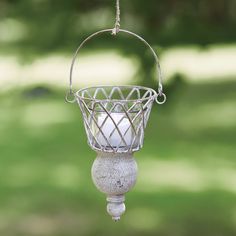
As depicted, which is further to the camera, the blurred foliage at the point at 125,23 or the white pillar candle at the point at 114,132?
the blurred foliage at the point at 125,23

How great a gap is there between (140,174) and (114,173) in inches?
176

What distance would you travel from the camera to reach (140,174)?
253 inches

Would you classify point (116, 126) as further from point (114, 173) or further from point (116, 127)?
point (114, 173)

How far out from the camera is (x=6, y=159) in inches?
274

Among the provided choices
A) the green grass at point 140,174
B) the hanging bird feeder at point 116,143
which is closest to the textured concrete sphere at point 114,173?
the hanging bird feeder at point 116,143

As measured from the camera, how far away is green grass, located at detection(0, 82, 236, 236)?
5.30 m

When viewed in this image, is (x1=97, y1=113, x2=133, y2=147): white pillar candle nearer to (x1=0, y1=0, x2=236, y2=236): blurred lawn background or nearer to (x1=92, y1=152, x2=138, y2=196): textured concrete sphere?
(x1=92, y1=152, x2=138, y2=196): textured concrete sphere

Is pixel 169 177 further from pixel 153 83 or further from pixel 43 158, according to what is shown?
pixel 153 83

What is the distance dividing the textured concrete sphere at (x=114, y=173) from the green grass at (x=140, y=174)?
6.24 ft

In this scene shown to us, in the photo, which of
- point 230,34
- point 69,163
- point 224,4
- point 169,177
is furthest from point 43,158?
point 230,34

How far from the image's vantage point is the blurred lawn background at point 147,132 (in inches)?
145

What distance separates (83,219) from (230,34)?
1.81 m

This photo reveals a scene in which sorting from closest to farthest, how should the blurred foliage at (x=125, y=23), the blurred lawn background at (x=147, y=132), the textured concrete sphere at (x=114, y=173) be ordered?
1. the textured concrete sphere at (x=114, y=173)
2. the blurred foliage at (x=125, y=23)
3. the blurred lawn background at (x=147, y=132)

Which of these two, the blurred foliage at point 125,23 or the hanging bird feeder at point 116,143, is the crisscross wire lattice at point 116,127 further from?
the blurred foliage at point 125,23
